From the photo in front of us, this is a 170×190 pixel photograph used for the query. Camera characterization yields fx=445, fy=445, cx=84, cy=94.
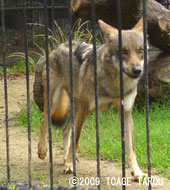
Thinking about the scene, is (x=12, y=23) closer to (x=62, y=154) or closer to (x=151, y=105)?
(x=151, y=105)

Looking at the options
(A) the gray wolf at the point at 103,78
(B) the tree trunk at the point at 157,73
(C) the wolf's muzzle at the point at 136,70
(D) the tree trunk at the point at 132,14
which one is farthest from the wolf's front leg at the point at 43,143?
(B) the tree trunk at the point at 157,73

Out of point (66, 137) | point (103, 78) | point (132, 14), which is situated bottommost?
point (66, 137)

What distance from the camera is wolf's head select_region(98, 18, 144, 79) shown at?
4402 millimetres

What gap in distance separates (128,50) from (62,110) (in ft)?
4.79

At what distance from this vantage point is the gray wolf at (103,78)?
4.54m

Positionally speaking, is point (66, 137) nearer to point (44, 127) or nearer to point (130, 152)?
point (44, 127)

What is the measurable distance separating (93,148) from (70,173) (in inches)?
30.9

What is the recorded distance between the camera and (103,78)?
4.82m

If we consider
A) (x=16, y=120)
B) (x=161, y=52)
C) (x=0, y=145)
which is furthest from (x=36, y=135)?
(x=161, y=52)

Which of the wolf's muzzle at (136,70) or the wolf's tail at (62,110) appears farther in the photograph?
the wolf's tail at (62,110)

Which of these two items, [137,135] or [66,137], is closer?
[66,137]

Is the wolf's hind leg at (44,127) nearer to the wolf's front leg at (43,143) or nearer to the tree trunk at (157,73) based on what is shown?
the wolf's front leg at (43,143)

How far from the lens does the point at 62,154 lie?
5645mm

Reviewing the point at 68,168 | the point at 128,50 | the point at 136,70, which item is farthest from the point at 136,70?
the point at 68,168
